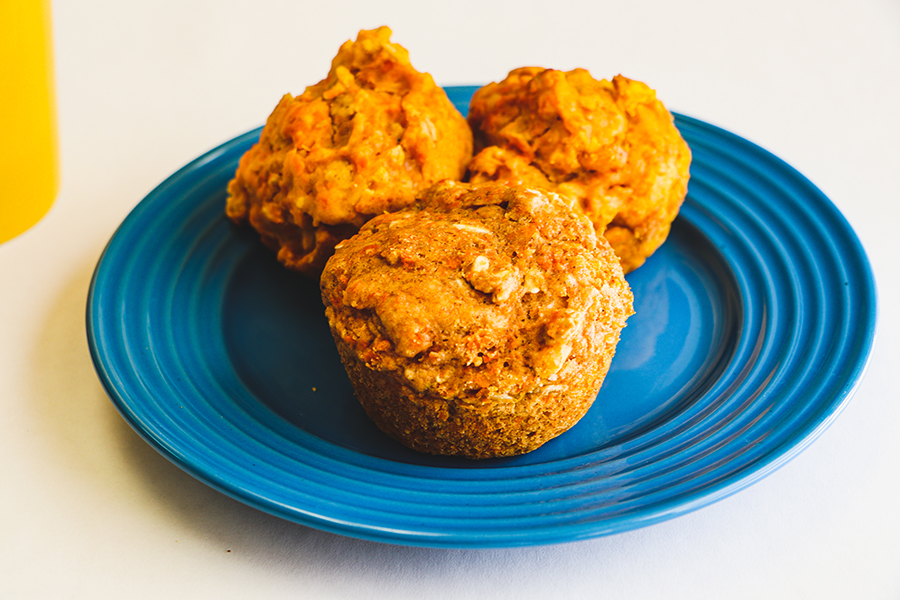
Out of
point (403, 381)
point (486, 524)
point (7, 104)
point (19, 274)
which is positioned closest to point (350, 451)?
point (403, 381)

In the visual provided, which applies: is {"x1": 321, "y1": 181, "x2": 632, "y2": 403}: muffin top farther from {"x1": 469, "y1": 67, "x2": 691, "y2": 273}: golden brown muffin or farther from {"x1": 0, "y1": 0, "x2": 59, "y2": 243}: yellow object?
{"x1": 0, "y1": 0, "x2": 59, "y2": 243}: yellow object

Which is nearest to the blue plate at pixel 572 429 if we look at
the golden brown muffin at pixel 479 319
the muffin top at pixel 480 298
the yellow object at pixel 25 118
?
the golden brown muffin at pixel 479 319

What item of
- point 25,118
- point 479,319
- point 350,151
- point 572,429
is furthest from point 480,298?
point 25,118

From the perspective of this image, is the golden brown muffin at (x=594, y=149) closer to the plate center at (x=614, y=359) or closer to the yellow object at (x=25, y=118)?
the plate center at (x=614, y=359)

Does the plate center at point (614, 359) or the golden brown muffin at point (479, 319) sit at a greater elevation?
the golden brown muffin at point (479, 319)

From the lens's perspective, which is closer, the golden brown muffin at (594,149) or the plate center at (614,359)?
the plate center at (614,359)
